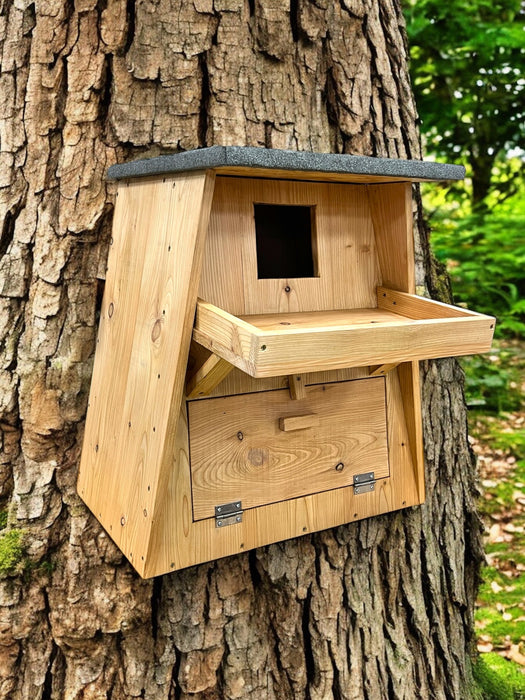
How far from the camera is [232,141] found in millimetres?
A: 1602

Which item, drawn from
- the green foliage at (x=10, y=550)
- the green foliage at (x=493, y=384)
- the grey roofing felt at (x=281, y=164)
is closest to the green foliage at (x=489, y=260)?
the green foliage at (x=493, y=384)

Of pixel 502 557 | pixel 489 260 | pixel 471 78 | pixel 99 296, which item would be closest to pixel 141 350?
pixel 99 296

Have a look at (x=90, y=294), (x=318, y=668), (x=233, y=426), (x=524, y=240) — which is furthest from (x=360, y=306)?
(x=524, y=240)

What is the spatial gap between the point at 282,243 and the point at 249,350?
2.19 feet

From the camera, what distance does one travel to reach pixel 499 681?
2.33 metres

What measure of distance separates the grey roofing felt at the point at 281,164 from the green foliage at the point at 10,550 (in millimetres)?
1021

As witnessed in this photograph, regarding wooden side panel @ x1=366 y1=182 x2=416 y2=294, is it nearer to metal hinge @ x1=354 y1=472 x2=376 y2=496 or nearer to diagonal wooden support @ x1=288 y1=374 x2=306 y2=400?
diagonal wooden support @ x1=288 y1=374 x2=306 y2=400

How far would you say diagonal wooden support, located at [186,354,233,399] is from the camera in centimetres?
125

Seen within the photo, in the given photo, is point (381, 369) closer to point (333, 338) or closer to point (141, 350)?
point (333, 338)

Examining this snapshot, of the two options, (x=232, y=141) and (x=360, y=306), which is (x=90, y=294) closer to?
(x=232, y=141)

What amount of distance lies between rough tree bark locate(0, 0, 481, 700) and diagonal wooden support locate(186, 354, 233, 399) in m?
0.45

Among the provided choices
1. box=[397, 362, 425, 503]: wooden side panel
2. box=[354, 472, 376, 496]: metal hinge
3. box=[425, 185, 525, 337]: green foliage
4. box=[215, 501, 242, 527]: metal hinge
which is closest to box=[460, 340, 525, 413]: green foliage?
box=[425, 185, 525, 337]: green foliage

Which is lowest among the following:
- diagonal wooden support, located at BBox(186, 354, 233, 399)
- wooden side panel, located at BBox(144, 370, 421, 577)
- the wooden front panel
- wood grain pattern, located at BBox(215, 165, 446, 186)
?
wooden side panel, located at BBox(144, 370, 421, 577)

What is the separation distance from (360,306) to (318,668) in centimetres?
107
